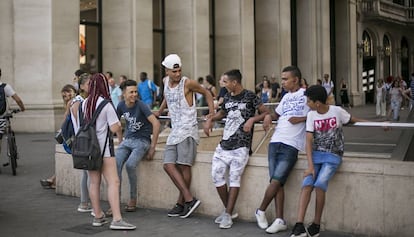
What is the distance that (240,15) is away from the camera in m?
26.5

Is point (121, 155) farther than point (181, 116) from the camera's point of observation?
Yes

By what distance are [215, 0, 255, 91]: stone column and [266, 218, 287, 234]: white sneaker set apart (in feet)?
66.7

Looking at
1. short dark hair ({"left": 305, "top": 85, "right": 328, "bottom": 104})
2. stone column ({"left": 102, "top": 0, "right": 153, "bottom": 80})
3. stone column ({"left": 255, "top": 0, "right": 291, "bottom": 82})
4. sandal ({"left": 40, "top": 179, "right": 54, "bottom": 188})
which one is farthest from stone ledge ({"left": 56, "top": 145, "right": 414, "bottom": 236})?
stone column ({"left": 255, "top": 0, "right": 291, "bottom": 82})

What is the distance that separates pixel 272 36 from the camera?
29.6 m

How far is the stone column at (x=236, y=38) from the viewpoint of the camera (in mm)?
26547

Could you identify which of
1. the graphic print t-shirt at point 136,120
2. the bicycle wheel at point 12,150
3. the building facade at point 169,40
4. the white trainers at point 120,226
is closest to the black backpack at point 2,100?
the bicycle wheel at point 12,150

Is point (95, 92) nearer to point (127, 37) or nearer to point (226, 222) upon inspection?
point (226, 222)

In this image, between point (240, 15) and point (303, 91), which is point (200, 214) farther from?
point (240, 15)

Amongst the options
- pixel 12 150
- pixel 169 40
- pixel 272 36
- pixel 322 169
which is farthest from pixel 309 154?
pixel 272 36

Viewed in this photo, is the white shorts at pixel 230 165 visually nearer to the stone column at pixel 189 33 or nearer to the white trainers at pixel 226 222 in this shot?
the white trainers at pixel 226 222

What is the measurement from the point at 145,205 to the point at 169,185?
0.53 meters

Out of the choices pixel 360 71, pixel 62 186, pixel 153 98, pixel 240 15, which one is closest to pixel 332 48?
pixel 360 71

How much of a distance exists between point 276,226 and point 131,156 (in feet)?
7.55

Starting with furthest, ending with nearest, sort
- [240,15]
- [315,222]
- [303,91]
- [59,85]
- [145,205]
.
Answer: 1. [240,15]
2. [59,85]
3. [145,205]
4. [303,91]
5. [315,222]
